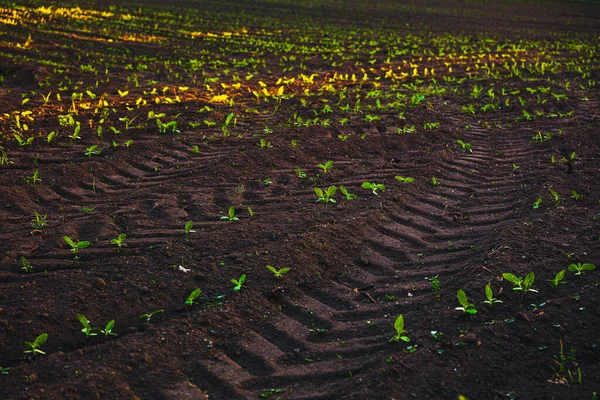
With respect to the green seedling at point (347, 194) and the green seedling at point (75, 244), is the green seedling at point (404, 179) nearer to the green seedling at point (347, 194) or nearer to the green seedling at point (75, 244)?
the green seedling at point (347, 194)

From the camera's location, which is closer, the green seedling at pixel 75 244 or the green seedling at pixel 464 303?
the green seedling at pixel 464 303

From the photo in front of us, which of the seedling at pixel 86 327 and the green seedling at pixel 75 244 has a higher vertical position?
the green seedling at pixel 75 244

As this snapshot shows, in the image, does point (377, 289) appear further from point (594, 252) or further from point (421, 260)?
point (594, 252)

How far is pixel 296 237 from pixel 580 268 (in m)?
1.96

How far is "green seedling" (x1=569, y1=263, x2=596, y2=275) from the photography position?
4133 millimetres

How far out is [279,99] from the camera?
363 inches

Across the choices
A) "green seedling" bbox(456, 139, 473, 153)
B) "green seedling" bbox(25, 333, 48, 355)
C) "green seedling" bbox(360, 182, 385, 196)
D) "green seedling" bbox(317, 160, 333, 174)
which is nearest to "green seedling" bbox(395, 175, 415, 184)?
"green seedling" bbox(360, 182, 385, 196)

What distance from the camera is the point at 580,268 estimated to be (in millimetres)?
4164

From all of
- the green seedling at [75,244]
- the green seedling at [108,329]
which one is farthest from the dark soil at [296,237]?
the green seedling at [75,244]

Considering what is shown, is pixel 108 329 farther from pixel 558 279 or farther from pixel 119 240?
pixel 558 279

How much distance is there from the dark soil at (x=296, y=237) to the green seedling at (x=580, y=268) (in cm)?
6

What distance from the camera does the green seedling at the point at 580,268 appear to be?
4.13 meters

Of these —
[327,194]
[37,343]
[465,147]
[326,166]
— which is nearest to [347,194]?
[327,194]

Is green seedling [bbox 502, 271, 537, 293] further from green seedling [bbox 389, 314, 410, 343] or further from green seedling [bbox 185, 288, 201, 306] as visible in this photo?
green seedling [bbox 185, 288, 201, 306]
